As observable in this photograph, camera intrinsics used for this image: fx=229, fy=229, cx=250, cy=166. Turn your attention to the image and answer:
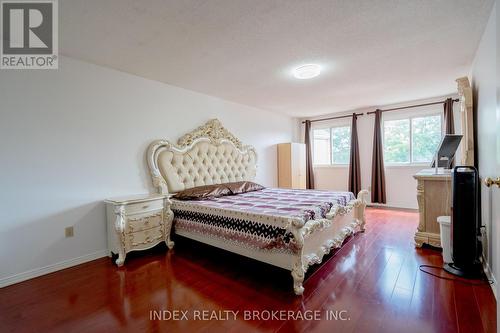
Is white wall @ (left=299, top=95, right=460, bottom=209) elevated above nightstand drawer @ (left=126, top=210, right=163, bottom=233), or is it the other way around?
white wall @ (left=299, top=95, right=460, bottom=209)

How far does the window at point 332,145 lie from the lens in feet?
18.8

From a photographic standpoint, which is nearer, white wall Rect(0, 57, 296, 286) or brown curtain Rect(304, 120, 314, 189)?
white wall Rect(0, 57, 296, 286)

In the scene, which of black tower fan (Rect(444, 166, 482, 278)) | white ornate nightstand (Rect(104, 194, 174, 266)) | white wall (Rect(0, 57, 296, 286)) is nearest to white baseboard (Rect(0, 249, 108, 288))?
white wall (Rect(0, 57, 296, 286))

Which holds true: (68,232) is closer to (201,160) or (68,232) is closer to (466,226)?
(201,160)

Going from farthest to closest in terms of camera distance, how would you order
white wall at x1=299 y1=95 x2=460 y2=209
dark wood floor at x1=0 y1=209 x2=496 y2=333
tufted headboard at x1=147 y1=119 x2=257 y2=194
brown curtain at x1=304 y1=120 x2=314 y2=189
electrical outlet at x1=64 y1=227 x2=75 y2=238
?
brown curtain at x1=304 y1=120 x2=314 y2=189 → white wall at x1=299 y1=95 x2=460 y2=209 → tufted headboard at x1=147 y1=119 x2=257 y2=194 → electrical outlet at x1=64 y1=227 x2=75 y2=238 → dark wood floor at x1=0 y1=209 x2=496 y2=333

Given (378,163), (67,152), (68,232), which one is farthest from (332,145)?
(68,232)

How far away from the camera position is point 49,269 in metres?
2.35

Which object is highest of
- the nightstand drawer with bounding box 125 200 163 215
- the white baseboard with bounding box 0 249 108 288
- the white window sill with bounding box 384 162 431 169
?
the white window sill with bounding box 384 162 431 169

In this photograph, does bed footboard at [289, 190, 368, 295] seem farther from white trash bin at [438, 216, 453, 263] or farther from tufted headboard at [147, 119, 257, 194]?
tufted headboard at [147, 119, 257, 194]

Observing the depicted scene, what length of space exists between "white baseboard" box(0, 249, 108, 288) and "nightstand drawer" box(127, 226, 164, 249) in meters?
0.46

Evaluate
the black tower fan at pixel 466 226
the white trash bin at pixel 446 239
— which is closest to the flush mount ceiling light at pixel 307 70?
the black tower fan at pixel 466 226

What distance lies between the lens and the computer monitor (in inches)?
105

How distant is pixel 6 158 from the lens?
2148mm

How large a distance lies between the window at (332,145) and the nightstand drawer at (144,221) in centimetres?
455
